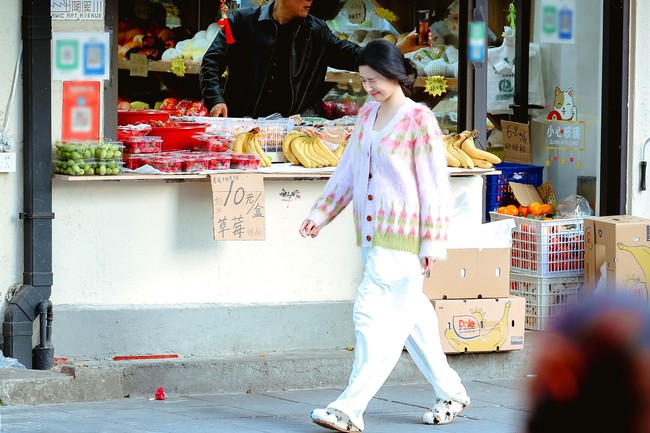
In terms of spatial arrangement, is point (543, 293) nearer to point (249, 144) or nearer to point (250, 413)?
point (249, 144)

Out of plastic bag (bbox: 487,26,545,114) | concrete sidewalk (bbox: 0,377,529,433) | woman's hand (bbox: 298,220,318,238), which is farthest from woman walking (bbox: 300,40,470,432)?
plastic bag (bbox: 487,26,545,114)

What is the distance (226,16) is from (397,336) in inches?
126

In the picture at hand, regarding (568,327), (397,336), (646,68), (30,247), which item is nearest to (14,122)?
(30,247)

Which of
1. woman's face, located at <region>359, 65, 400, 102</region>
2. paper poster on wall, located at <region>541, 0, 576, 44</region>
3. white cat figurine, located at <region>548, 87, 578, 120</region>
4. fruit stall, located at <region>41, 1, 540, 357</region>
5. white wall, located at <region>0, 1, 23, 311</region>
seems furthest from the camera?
white cat figurine, located at <region>548, 87, 578, 120</region>

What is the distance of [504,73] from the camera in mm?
9555

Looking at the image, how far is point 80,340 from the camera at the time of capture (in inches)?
261

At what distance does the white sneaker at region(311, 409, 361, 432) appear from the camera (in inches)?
211

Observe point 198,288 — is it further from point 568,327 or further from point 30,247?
point 568,327

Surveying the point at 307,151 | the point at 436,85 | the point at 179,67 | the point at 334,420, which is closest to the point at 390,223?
the point at 334,420

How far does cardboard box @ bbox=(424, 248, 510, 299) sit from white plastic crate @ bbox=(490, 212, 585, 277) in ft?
3.01

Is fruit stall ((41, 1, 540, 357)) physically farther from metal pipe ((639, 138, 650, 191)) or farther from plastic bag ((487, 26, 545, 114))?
plastic bag ((487, 26, 545, 114))

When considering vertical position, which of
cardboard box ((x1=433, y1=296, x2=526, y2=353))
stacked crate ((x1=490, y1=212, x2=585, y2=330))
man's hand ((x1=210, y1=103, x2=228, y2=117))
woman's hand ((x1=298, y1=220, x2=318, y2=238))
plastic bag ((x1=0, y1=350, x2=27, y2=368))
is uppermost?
man's hand ((x1=210, y1=103, x2=228, y2=117))

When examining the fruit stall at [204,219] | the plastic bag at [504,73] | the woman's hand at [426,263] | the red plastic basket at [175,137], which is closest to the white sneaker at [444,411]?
the woman's hand at [426,263]

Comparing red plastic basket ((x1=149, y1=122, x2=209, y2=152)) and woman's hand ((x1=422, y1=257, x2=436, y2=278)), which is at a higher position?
red plastic basket ((x1=149, y1=122, x2=209, y2=152))
